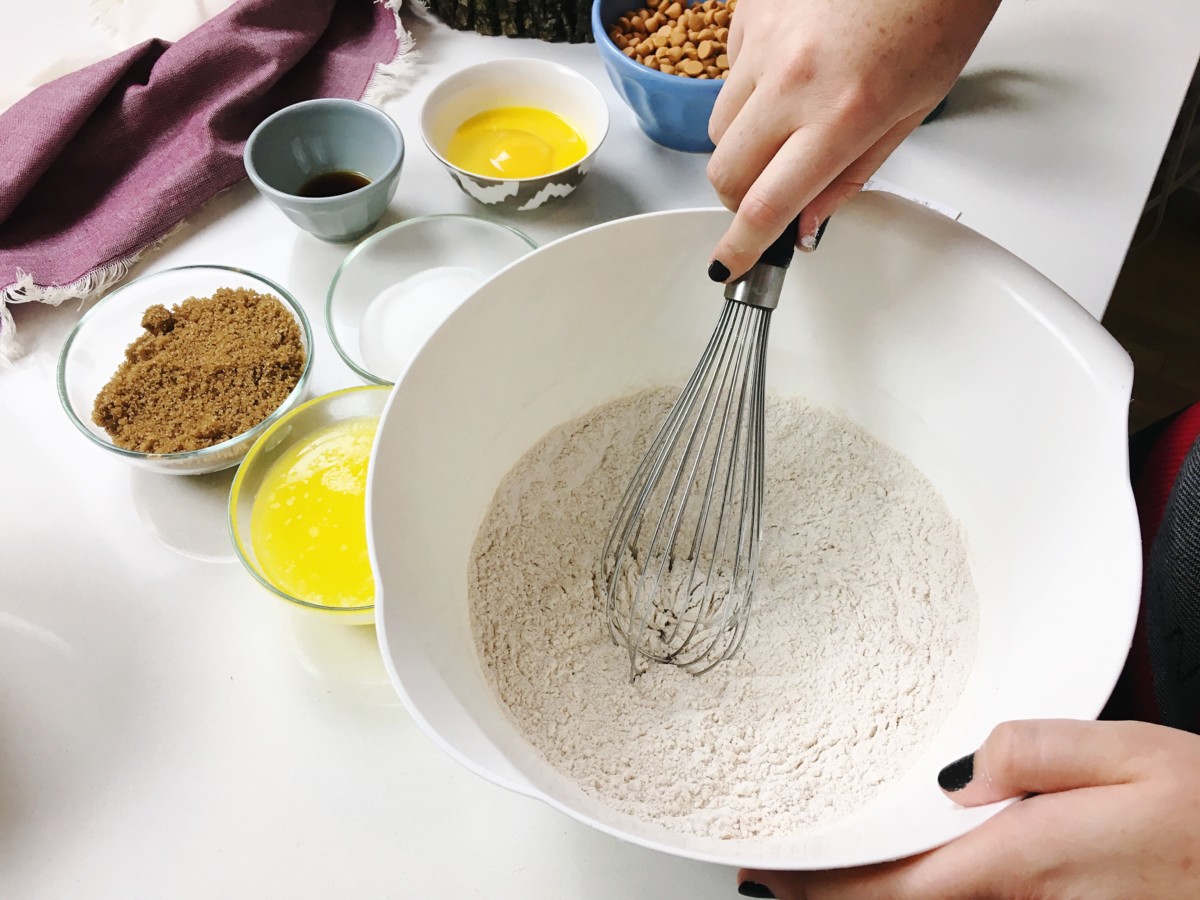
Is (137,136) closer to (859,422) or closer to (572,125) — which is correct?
(572,125)

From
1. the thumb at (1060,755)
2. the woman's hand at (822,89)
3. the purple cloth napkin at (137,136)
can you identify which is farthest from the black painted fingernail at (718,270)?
the purple cloth napkin at (137,136)

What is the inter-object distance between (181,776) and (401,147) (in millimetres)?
580

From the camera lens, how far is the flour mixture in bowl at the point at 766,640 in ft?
1.74

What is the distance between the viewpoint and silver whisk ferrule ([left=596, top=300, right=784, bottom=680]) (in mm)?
614

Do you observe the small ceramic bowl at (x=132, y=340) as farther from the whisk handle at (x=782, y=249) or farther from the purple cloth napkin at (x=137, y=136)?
the whisk handle at (x=782, y=249)

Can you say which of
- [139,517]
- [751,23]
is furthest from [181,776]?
[751,23]

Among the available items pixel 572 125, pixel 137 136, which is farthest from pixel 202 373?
pixel 572 125

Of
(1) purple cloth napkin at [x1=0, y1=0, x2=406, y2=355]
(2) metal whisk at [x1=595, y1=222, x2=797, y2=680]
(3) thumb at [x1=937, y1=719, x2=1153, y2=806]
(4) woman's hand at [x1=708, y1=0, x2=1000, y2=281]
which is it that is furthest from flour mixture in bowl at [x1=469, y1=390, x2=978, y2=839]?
(1) purple cloth napkin at [x1=0, y1=0, x2=406, y2=355]

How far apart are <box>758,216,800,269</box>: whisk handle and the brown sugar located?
392mm

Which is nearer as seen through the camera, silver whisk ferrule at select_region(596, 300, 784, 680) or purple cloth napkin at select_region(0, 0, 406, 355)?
silver whisk ferrule at select_region(596, 300, 784, 680)

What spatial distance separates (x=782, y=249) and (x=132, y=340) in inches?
22.4

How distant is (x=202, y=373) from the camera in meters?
0.68

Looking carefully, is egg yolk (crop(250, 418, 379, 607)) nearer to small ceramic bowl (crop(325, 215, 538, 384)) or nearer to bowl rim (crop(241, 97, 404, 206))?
small ceramic bowl (crop(325, 215, 538, 384))

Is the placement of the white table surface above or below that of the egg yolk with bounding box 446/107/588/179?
below
